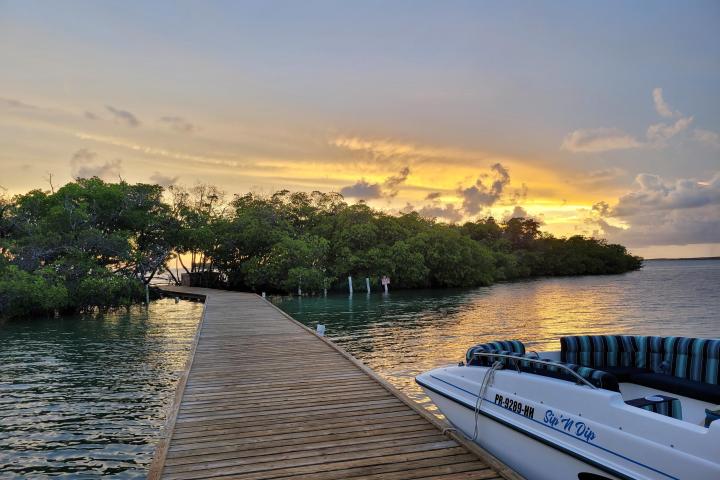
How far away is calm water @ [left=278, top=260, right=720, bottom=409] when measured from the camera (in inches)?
604

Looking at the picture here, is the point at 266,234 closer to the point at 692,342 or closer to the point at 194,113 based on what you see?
the point at 194,113

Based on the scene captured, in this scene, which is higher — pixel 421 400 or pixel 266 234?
pixel 266 234

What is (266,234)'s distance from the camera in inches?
1831

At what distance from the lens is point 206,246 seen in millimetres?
45312

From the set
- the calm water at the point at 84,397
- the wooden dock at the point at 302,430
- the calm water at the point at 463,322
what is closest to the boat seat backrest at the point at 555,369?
the wooden dock at the point at 302,430

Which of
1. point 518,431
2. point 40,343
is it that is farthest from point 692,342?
point 40,343

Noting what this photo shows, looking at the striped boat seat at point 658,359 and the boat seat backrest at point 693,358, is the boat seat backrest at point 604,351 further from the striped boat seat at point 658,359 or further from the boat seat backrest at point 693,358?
the boat seat backrest at point 693,358

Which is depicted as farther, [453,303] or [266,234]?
[266,234]

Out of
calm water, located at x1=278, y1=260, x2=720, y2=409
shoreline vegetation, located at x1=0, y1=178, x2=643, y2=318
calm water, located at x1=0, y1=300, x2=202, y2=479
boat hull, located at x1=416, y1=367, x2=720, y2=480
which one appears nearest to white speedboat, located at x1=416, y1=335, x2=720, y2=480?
boat hull, located at x1=416, y1=367, x2=720, y2=480

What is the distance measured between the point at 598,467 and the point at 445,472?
1.42 meters

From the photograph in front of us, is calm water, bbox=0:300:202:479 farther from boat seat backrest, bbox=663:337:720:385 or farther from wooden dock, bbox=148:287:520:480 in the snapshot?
boat seat backrest, bbox=663:337:720:385

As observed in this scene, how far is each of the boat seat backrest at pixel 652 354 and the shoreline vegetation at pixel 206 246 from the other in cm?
2486

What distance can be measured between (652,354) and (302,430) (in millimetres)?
4534

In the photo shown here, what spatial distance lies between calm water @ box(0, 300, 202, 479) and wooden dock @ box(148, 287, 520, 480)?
1.12m
